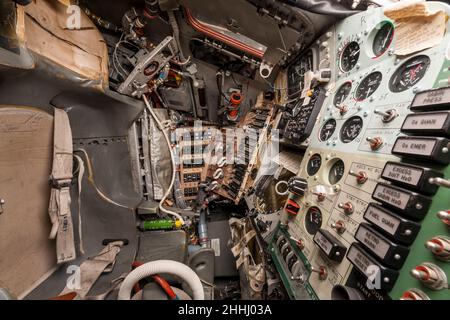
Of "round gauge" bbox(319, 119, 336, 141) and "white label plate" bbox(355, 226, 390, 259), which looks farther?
"round gauge" bbox(319, 119, 336, 141)

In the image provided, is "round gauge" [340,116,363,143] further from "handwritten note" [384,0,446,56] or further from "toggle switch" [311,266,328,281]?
"toggle switch" [311,266,328,281]

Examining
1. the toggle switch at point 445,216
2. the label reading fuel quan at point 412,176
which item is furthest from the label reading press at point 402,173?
the toggle switch at point 445,216

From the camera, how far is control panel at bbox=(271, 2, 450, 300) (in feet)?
2.32

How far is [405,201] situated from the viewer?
0.74 metres

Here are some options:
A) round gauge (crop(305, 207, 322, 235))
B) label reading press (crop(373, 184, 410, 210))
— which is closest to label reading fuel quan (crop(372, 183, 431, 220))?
label reading press (crop(373, 184, 410, 210))

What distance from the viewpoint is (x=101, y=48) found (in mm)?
1746

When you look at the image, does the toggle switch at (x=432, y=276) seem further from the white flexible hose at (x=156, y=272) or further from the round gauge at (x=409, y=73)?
the white flexible hose at (x=156, y=272)

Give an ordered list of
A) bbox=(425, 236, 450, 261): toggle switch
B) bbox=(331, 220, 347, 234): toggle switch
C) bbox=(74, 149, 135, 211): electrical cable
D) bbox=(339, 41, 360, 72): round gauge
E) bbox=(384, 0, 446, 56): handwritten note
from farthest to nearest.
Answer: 1. bbox=(74, 149, 135, 211): electrical cable
2. bbox=(339, 41, 360, 72): round gauge
3. bbox=(331, 220, 347, 234): toggle switch
4. bbox=(384, 0, 446, 56): handwritten note
5. bbox=(425, 236, 450, 261): toggle switch

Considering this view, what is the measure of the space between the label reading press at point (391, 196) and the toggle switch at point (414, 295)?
287 mm

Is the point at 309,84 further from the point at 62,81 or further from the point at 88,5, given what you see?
the point at 88,5

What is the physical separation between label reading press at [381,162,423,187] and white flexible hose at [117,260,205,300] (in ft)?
3.38

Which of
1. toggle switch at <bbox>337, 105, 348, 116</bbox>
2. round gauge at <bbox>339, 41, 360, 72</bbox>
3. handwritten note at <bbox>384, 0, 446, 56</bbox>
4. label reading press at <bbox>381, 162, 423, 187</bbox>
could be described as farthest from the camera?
round gauge at <bbox>339, 41, 360, 72</bbox>

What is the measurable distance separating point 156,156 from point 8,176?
1.25m
